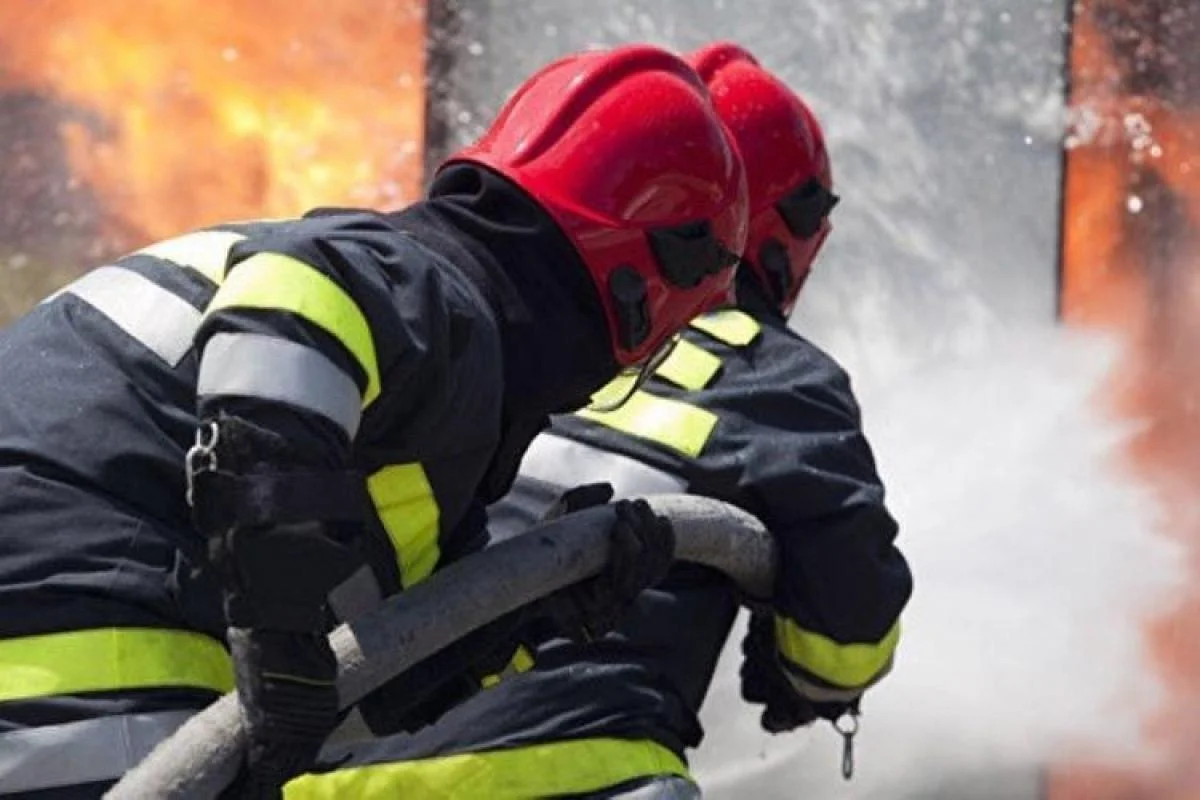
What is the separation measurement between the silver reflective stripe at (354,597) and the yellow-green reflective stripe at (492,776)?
0.71 m

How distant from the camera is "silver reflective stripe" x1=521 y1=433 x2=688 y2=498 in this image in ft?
12.3

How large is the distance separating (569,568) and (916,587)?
3228 mm

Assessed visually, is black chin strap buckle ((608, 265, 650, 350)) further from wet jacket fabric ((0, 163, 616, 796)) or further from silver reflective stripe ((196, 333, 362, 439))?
silver reflective stripe ((196, 333, 362, 439))

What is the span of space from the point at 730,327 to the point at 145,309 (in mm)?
1371

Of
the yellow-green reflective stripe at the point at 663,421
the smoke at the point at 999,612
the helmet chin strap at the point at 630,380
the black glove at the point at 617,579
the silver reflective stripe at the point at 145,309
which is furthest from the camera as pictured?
the smoke at the point at 999,612

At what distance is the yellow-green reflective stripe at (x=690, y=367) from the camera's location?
151 inches

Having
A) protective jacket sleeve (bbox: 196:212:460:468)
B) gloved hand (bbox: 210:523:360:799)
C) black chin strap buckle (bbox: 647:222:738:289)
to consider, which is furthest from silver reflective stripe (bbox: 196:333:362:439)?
black chin strap buckle (bbox: 647:222:738:289)

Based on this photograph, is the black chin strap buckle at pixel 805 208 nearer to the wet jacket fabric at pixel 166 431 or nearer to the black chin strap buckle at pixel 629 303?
the black chin strap buckle at pixel 629 303

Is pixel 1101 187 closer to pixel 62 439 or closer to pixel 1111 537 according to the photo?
pixel 1111 537

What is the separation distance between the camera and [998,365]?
6785mm

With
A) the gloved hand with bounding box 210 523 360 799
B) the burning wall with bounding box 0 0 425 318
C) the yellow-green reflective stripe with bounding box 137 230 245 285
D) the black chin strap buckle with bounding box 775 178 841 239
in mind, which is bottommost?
the gloved hand with bounding box 210 523 360 799

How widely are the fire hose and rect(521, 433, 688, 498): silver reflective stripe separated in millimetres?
133

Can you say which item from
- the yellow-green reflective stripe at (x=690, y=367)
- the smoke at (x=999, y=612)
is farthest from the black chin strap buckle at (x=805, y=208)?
the smoke at (x=999, y=612)

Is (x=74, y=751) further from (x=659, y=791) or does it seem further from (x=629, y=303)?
(x=659, y=791)
